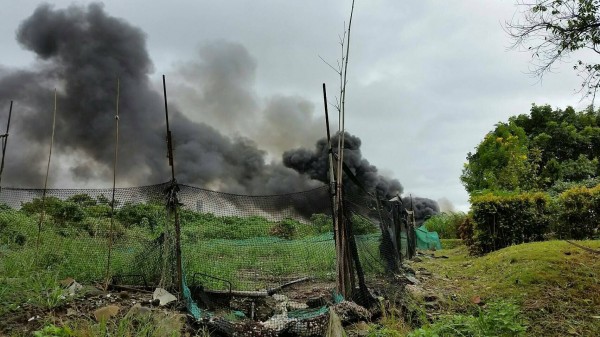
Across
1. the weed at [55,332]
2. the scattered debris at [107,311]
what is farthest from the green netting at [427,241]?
the weed at [55,332]

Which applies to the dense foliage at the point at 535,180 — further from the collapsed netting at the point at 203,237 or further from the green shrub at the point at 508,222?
the collapsed netting at the point at 203,237

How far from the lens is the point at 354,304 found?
203 inches

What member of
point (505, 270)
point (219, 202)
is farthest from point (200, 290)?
point (505, 270)

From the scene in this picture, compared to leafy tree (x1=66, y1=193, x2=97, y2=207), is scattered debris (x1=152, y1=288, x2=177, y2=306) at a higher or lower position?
lower

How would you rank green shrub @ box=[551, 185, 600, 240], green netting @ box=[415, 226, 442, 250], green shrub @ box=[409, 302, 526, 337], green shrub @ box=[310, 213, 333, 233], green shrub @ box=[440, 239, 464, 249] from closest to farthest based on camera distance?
green shrub @ box=[409, 302, 526, 337] < green shrub @ box=[310, 213, 333, 233] < green shrub @ box=[551, 185, 600, 240] < green netting @ box=[415, 226, 442, 250] < green shrub @ box=[440, 239, 464, 249]

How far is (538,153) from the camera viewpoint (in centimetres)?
2242

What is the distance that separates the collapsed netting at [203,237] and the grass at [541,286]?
1092mm

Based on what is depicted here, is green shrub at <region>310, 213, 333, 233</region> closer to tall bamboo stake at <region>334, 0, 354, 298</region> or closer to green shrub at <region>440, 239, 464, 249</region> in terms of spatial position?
tall bamboo stake at <region>334, 0, 354, 298</region>

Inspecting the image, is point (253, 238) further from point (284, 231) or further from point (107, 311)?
point (107, 311)

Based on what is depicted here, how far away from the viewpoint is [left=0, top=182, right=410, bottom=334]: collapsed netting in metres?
5.82

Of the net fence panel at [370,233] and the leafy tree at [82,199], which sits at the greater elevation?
the leafy tree at [82,199]

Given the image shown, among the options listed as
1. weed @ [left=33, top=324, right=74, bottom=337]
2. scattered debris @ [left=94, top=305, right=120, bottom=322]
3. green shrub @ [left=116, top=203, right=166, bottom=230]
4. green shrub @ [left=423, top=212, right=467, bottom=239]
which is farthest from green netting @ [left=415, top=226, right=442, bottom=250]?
weed @ [left=33, top=324, right=74, bottom=337]

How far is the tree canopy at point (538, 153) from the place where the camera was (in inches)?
844

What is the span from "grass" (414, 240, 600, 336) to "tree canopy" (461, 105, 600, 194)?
1378 cm
